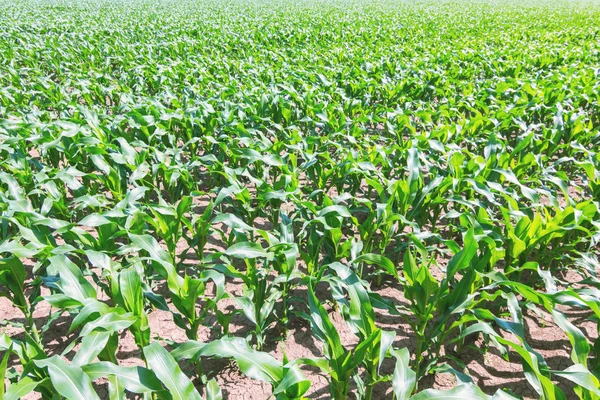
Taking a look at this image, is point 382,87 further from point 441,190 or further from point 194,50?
point 194,50

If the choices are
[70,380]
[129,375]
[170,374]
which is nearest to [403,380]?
[170,374]

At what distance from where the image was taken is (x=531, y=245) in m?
2.40

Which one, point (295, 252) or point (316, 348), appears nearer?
point (295, 252)

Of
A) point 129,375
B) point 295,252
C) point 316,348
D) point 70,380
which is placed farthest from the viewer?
point 316,348

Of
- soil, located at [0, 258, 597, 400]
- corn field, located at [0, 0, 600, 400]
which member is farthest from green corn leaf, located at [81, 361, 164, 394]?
soil, located at [0, 258, 597, 400]

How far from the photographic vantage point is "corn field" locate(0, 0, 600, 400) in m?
1.70

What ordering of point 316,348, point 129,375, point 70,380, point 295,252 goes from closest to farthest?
point 70,380 < point 129,375 < point 295,252 < point 316,348

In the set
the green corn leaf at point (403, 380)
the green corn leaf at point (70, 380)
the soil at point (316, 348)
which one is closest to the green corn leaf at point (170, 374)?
the green corn leaf at point (70, 380)

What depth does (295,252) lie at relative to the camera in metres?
2.24

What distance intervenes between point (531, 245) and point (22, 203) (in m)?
3.25

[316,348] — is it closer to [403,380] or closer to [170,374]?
[403,380]

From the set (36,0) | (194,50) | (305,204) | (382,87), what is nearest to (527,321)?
(305,204)

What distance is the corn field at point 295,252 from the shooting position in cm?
170

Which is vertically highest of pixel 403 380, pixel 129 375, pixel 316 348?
pixel 129 375
